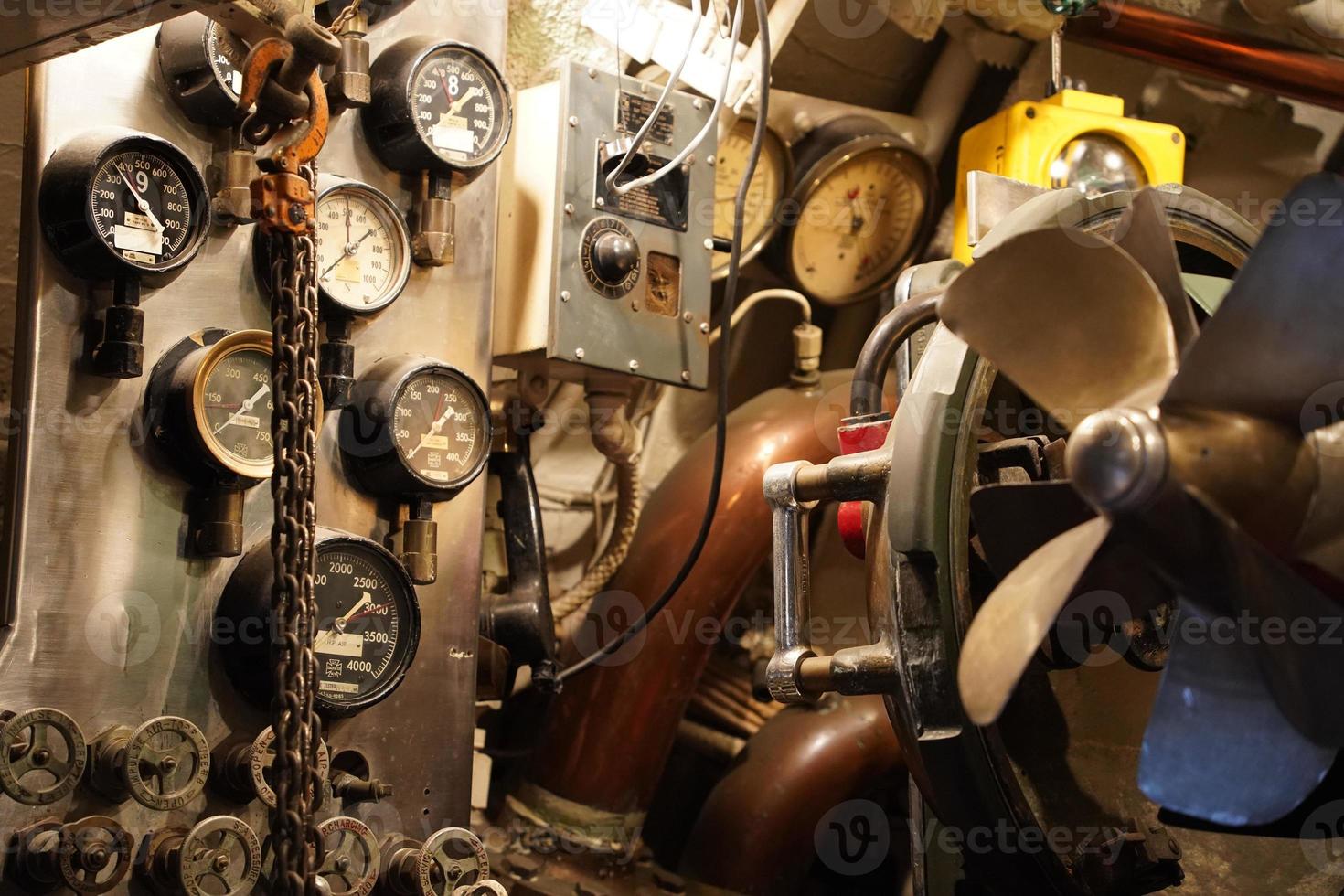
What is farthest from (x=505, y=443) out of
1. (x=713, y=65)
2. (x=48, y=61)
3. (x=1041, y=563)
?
(x=1041, y=563)

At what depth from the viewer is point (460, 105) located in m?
2.35

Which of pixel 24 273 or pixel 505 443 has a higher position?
pixel 24 273

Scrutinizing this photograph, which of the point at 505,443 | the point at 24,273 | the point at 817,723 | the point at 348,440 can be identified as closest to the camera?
the point at 24,273

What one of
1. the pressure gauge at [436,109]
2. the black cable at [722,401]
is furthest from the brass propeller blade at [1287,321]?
the pressure gauge at [436,109]

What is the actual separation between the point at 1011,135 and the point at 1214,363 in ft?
5.55

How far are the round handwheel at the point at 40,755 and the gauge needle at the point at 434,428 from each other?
672 millimetres

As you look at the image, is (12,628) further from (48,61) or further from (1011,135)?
(1011,135)

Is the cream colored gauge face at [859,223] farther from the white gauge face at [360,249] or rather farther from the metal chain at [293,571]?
the metal chain at [293,571]

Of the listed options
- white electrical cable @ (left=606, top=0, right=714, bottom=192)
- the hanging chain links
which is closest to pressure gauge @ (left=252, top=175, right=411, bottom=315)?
the hanging chain links

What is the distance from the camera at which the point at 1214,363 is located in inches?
58.1

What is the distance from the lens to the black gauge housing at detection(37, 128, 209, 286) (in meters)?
1.86

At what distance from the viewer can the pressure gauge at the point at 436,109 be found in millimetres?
2262
